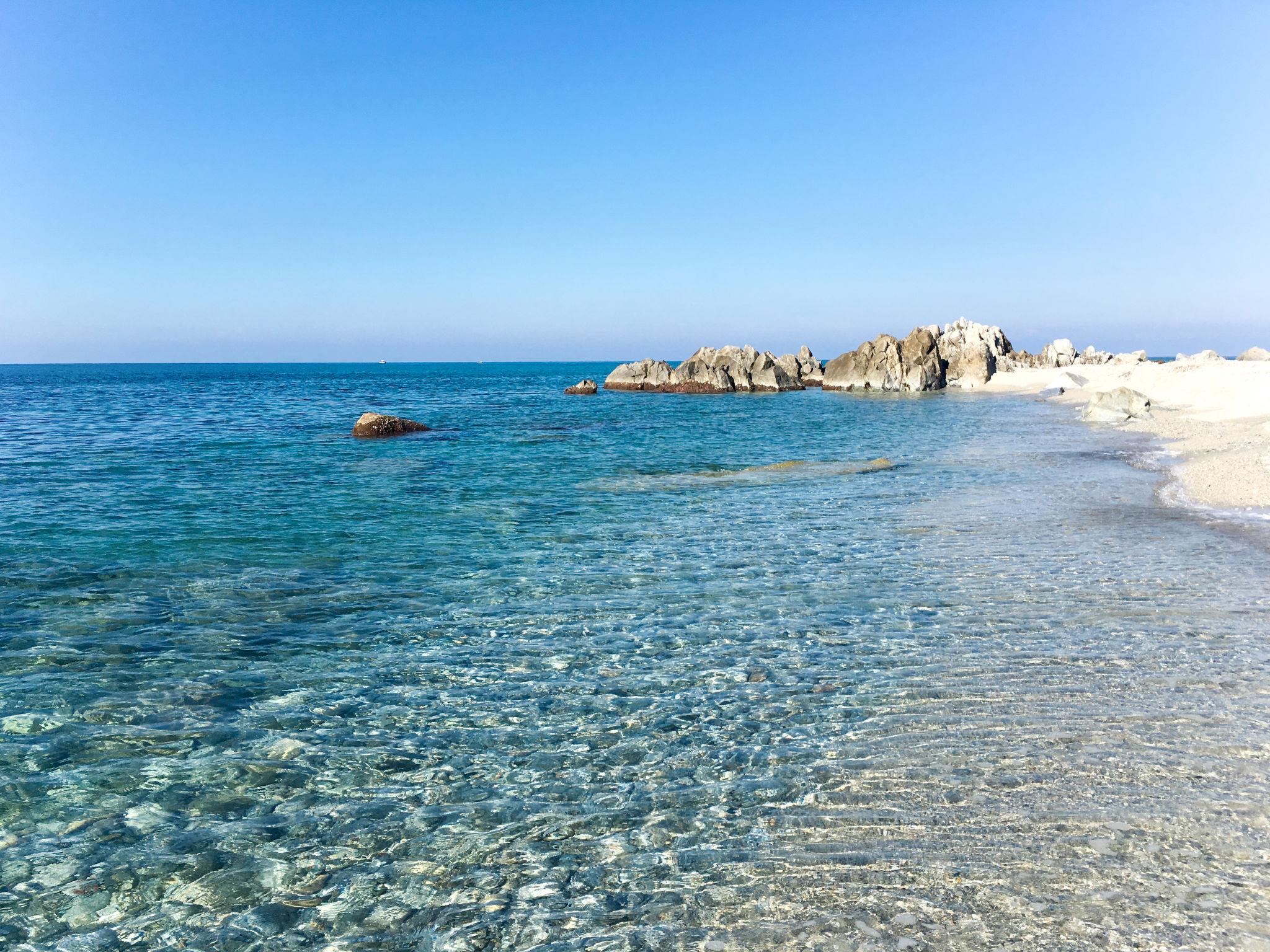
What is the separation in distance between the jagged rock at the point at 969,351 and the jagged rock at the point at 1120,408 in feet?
160

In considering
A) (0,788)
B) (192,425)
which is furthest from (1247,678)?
(192,425)

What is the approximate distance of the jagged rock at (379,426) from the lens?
124 ft

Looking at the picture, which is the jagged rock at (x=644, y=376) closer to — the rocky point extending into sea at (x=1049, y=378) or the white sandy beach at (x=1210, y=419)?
the rocky point extending into sea at (x=1049, y=378)

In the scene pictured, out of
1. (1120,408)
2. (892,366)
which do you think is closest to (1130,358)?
(892,366)

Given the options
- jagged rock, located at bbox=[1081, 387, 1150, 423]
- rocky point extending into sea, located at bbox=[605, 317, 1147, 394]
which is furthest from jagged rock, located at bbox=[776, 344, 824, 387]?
jagged rock, located at bbox=[1081, 387, 1150, 423]

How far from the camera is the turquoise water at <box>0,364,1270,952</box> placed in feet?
15.6

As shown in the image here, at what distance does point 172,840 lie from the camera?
18.1ft

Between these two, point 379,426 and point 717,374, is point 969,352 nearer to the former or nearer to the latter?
point 717,374

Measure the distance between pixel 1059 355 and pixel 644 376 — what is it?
6162 centimetres

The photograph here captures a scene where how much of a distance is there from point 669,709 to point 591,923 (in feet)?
9.99

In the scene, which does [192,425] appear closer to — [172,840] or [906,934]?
[172,840]

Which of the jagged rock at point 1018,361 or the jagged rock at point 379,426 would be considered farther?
the jagged rock at point 1018,361

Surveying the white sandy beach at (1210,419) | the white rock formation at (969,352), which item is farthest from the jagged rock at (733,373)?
the white sandy beach at (1210,419)

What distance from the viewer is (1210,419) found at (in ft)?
120
